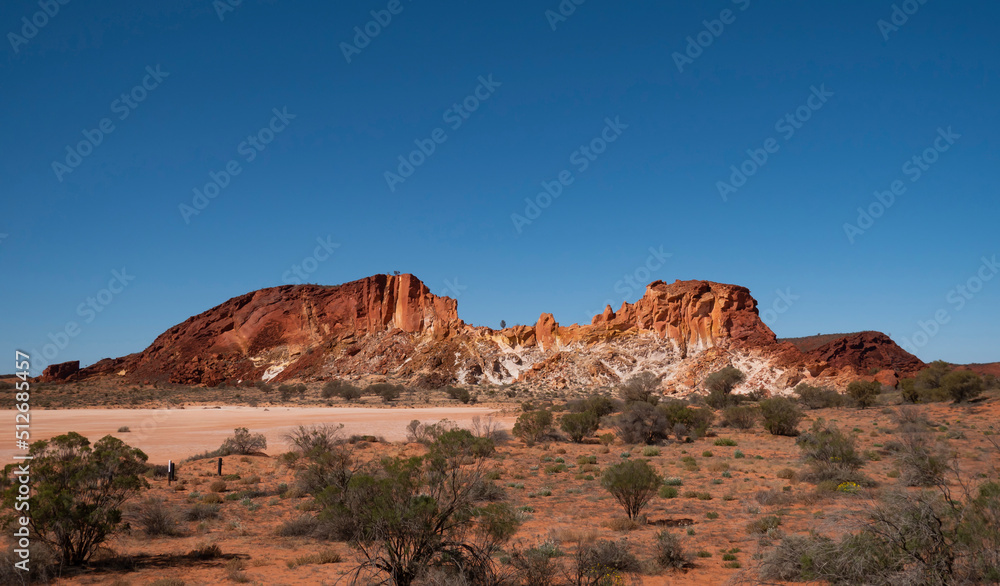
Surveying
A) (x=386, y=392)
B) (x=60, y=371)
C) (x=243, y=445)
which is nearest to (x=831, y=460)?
(x=243, y=445)

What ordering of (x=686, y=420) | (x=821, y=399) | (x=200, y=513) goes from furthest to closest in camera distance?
(x=821, y=399) < (x=686, y=420) < (x=200, y=513)

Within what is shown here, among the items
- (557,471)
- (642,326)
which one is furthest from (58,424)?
(642,326)

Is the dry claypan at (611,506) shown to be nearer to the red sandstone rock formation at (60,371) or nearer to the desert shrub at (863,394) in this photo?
the desert shrub at (863,394)

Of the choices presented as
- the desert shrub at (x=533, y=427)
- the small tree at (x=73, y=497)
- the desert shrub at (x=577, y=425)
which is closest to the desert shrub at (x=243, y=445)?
the desert shrub at (x=533, y=427)

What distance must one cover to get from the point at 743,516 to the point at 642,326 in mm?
57248

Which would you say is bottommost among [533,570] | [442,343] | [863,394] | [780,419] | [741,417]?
[863,394]

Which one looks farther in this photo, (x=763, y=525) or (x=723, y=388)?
(x=723, y=388)

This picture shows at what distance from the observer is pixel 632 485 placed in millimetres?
11453

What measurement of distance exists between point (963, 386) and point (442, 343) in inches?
2218

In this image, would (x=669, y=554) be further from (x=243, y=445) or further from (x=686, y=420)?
(x=686, y=420)

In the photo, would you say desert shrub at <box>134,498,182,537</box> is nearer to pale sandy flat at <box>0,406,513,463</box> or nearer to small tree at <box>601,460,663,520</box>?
small tree at <box>601,460,663,520</box>

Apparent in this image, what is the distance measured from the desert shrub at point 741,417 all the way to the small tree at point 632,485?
59.6ft

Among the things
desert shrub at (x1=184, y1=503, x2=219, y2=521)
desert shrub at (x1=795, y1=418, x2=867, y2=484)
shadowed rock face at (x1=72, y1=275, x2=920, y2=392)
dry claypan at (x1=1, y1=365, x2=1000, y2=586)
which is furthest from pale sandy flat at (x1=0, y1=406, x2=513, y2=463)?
shadowed rock face at (x1=72, y1=275, x2=920, y2=392)

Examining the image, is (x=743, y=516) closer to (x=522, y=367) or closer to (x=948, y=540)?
(x=948, y=540)
